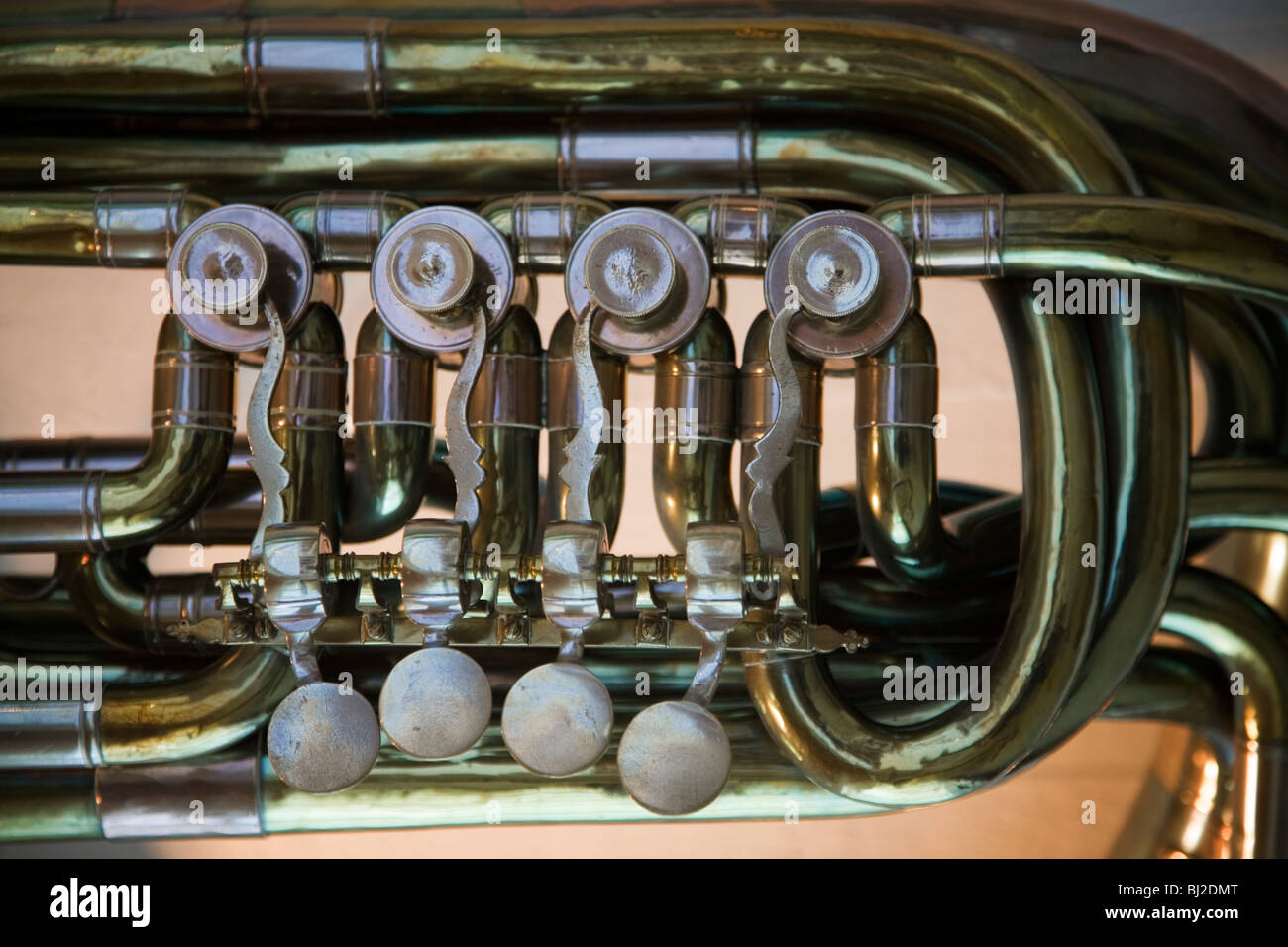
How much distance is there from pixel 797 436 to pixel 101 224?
57 cm

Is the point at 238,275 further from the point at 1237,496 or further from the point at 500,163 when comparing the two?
the point at 1237,496

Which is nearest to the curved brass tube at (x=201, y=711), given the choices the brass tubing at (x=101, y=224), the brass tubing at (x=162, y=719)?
the brass tubing at (x=162, y=719)

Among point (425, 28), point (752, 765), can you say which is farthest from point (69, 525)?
point (752, 765)

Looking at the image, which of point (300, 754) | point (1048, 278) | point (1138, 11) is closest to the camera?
point (300, 754)

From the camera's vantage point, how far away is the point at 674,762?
0.87 meters

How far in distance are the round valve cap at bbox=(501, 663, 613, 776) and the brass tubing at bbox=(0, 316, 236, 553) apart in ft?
1.16

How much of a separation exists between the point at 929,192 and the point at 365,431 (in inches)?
19.1

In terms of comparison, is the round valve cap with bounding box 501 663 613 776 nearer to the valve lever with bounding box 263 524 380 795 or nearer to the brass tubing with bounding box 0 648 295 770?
the valve lever with bounding box 263 524 380 795

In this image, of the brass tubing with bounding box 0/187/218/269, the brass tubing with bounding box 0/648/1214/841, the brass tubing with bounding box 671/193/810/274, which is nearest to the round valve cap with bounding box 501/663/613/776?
the brass tubing with bounding box 0/648/1214/841

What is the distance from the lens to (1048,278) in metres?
1.01

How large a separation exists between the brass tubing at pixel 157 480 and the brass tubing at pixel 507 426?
21cm

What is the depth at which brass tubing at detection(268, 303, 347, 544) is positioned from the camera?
1.03m

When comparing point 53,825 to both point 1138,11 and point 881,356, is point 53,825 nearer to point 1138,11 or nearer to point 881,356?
point 881,356

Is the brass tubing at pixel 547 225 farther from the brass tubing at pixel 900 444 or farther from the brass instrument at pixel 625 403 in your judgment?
the brass tubing at pixel 900 444
